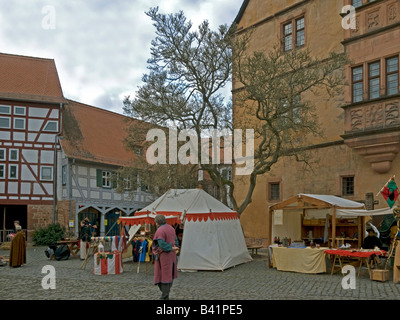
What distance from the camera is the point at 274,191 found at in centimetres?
2100

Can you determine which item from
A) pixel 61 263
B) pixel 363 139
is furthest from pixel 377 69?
pixel 61 263

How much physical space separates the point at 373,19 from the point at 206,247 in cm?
989

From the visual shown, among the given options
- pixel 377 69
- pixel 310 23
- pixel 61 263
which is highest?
pixel 310 23

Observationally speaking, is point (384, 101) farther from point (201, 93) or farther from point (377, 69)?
point (201, 93)

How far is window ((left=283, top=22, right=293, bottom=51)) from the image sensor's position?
20631 mm

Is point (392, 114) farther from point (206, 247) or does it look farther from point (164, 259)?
point (164, 259)

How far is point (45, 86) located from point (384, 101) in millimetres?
19790

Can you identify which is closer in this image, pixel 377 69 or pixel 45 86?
pixel 377 69

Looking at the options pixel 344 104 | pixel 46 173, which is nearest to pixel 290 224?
pixel 344 104

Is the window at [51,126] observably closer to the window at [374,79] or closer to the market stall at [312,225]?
the market stall at [312,225]

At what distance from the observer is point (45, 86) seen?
2784 cm

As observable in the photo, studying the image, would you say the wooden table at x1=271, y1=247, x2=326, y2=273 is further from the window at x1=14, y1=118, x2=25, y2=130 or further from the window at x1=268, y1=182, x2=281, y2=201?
the window at x1=14, y1=118, x2=25, y2=130

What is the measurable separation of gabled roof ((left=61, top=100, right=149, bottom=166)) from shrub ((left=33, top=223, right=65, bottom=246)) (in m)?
4.47
